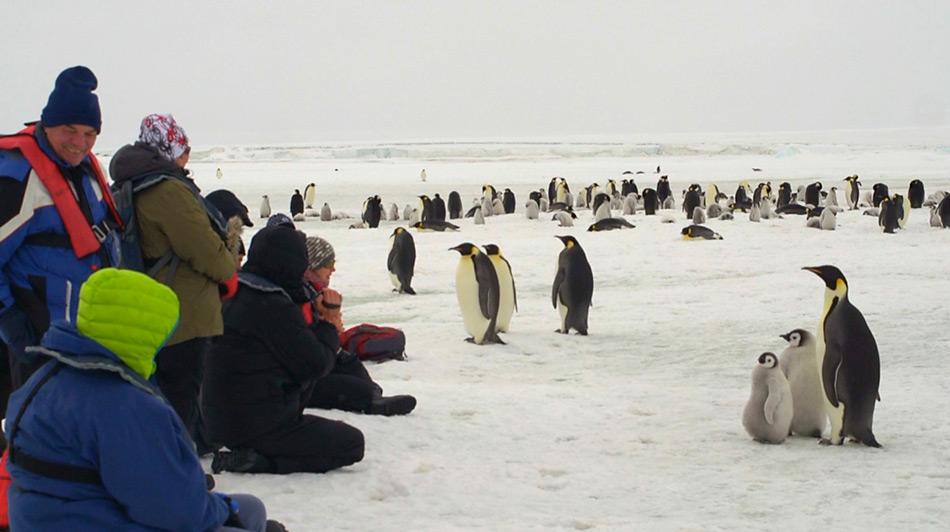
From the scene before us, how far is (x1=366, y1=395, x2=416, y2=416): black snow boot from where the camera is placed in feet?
17.2

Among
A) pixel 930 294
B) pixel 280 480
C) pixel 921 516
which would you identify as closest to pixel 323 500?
pixel 280 480

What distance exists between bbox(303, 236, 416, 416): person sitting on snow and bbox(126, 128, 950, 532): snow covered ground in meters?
0.09

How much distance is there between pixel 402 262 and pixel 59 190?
27.2 ft

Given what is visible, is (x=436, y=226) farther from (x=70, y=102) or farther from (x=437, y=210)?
(x=70, y=102)

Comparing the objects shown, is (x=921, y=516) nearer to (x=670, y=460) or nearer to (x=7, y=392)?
(x=670, y=460)

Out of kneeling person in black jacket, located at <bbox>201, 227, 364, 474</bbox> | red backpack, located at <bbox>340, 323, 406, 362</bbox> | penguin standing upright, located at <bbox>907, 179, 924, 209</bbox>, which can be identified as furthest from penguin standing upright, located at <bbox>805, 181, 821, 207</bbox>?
kneeling person in black jacket, located at <bbox>201, 227, 364, 474</bbox>

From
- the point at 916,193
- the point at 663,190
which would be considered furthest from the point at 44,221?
the point at 663,190

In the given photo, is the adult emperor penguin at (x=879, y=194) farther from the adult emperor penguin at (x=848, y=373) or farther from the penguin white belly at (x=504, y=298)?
the adult emperor penguin at (x=848, y=373)

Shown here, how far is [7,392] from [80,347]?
4.66ft

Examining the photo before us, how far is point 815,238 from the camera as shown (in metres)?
15.3

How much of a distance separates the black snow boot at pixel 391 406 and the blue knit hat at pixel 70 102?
2.39m

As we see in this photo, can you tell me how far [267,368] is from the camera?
398cm

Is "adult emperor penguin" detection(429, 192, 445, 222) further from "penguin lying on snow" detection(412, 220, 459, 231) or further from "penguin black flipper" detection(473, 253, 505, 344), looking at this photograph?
"penguin black flipper" detection(473, 253, 505, 344)

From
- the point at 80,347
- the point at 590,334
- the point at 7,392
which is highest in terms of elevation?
the point at 80,347
